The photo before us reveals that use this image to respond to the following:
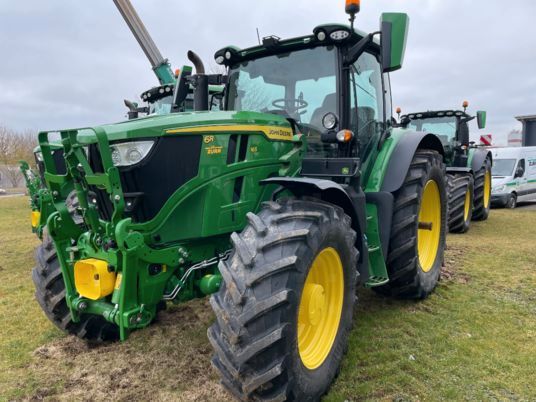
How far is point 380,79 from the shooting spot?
13.7 ft

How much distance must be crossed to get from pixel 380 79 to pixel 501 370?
106 inches

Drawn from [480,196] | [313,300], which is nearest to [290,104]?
[313,300]

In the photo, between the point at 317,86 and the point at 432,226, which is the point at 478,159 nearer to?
the point at 432,226

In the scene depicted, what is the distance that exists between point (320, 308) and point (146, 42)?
7.53m

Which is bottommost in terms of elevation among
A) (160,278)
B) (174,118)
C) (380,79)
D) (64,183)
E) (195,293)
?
(195,293)

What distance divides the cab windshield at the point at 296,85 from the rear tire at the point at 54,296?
6.50ft

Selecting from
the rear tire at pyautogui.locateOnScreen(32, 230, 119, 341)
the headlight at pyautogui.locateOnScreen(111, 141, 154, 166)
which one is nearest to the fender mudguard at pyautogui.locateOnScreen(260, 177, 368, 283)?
the headlight at pyautogui.locateOnScreen(111, 141, 154, 166)

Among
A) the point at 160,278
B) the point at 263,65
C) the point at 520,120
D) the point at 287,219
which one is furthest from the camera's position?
the point at 520,120

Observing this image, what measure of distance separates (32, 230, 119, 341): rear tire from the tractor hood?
118 centimetres

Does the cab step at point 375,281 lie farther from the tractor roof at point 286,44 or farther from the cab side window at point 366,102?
the tractor roof at point 286,44

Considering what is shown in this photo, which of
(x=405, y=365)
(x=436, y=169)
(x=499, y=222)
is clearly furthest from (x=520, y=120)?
(x=405, y=365)

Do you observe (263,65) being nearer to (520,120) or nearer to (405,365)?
(405,365)

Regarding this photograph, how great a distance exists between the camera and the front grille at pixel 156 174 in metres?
2.60

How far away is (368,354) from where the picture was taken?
324 centimetres
